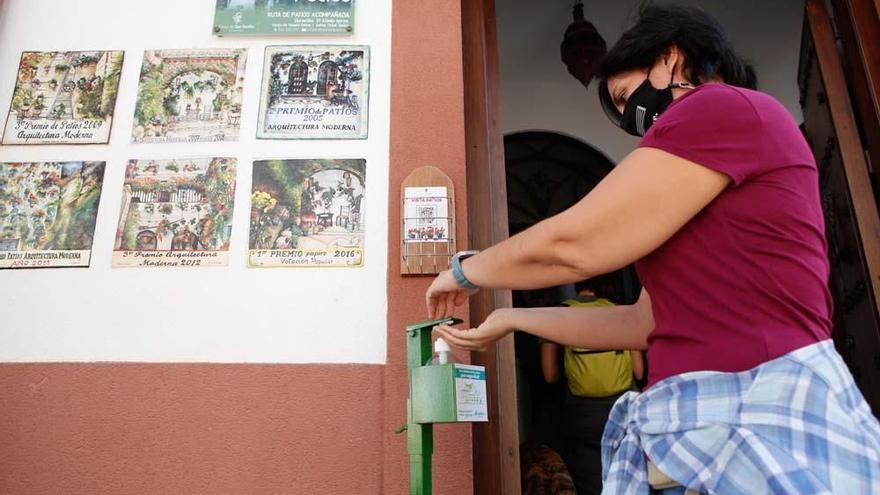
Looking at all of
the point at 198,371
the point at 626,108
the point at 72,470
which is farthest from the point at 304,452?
the point at 626,108

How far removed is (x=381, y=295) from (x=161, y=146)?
0.86 meters

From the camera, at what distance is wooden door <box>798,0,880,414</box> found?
2.43m

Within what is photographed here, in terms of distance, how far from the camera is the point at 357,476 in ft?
5.27

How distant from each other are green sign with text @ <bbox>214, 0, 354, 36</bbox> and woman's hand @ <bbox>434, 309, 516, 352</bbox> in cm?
117

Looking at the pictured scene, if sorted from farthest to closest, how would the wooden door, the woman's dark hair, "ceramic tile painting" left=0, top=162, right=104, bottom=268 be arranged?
the wooden door < "ceramic tile painting" left=0, top=162, right=104, bottom=268 < the woman's dark hair

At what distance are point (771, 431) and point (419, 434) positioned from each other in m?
0.66

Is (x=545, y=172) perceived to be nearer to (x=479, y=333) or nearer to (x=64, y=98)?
(x=64, y=98)

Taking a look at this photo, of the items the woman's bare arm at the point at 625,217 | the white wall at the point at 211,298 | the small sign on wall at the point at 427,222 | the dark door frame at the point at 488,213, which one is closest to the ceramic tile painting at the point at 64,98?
the white wall at the point at 211,298

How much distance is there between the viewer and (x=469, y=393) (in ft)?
3.86

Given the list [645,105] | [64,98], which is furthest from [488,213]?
[64,98]

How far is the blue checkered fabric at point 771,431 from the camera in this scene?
0.73 metres

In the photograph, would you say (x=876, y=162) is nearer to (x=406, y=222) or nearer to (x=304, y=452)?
(x=406, y=222)

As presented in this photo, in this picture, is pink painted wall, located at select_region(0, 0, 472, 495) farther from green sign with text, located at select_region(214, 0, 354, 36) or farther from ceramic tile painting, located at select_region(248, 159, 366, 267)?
green sign with text, located at select_region(214, 0, 354, 36)

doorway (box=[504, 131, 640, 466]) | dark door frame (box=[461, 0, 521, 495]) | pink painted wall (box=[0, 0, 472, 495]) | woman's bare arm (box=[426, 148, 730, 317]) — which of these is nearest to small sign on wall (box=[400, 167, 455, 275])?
pink painted wall (box=[0, 0, 472, 495])
